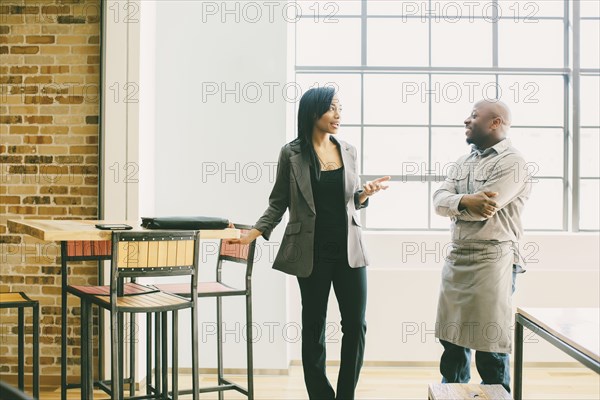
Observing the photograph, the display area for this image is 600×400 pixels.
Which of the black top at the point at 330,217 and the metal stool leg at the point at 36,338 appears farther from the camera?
the black top at the point at 330,217

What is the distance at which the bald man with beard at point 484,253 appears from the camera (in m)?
3.12

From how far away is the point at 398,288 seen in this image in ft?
15.2

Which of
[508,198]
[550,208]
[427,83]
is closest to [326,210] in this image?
[508,198]

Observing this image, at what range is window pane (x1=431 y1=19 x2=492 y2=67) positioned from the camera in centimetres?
507

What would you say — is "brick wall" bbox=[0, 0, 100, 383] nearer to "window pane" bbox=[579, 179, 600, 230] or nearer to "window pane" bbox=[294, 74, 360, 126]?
"window pane" bbox=[294, 74, 360, 126]

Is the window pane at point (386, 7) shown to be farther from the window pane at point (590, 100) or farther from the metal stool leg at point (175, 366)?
the metal stool leg at point (175, 366)

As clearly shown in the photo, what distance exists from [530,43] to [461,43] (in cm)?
52

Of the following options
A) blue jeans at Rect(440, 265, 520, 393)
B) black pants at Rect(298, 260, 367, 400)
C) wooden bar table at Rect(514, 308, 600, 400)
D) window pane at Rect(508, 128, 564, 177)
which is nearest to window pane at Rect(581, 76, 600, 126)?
window pane at Rect(508, 128, 564, 177)

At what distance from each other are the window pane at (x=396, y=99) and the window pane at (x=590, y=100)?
118 cm

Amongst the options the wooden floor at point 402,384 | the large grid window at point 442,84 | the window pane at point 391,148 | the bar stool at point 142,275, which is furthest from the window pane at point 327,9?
the bar stool at point 142,275

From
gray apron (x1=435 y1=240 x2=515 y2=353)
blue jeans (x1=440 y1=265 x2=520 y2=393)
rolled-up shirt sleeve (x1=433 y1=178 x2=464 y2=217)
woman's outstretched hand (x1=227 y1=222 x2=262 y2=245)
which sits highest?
rolled-up shirt sleeve (x1=433 y1=178 x2=464 y2=217)

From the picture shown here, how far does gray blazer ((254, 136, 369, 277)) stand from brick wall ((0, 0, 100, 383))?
1404mm

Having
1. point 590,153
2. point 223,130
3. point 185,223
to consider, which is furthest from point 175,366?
point 590,153

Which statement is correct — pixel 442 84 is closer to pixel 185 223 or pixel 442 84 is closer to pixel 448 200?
pixel 448 200
